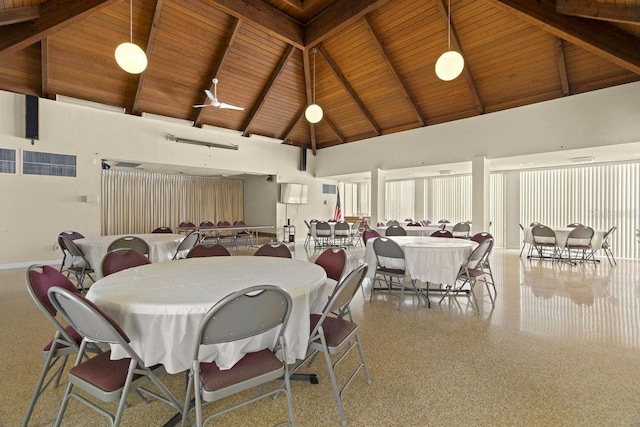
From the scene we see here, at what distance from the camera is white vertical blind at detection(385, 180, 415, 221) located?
13.0 m

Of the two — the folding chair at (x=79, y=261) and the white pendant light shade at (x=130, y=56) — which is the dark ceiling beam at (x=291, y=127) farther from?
the folding chair at (x=79, y=261)

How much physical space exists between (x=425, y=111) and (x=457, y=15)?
10.0 ft

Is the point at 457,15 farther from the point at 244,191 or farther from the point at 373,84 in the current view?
the point at 244,191

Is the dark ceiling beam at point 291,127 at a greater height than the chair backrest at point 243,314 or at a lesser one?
greater

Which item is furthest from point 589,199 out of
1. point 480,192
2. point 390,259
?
point 390,259

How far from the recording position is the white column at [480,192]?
846 centimetres

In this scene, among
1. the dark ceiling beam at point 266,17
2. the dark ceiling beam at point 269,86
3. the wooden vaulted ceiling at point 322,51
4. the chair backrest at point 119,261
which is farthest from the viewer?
the dark ceiling beam at point 269,86

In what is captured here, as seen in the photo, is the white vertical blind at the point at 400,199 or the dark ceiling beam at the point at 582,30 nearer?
the dark ceiling beam at the point at 582,30

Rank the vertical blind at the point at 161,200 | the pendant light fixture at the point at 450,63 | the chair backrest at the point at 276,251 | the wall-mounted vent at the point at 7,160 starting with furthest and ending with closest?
the vertical blind at the point at 161,200
the wall-mounted vent at the point at 7,160
the pendant light fixture at the point at 450,63
the chair backrest at the point at 276,251

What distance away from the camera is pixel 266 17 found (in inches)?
256

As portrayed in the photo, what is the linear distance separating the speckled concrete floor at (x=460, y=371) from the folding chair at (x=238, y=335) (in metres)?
0.54

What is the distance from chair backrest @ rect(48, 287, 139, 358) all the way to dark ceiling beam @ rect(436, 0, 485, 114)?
692cm

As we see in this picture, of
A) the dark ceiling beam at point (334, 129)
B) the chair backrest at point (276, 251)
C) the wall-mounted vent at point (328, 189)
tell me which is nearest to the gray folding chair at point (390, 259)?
the chair backrest at point (276, 251)

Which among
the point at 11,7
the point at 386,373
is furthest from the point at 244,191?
the point at 386,373
